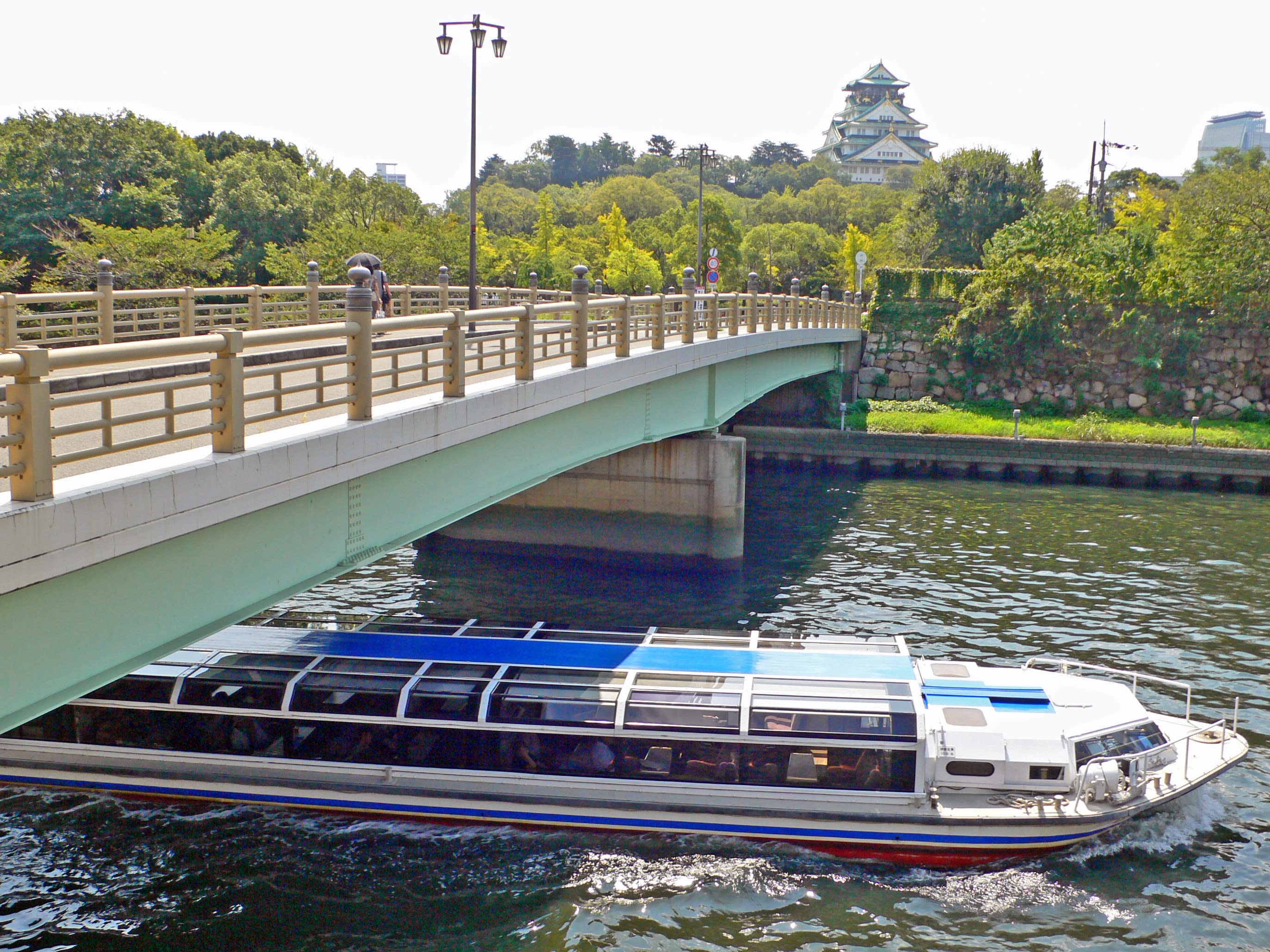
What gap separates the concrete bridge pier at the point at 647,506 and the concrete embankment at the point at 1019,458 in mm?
15923

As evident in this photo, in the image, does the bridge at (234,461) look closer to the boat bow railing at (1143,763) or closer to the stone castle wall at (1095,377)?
the boat bow railing at (1143,763)

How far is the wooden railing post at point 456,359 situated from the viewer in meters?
14.2

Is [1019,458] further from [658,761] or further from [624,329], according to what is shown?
[658,761]

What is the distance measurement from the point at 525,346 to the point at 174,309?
33.1 feet

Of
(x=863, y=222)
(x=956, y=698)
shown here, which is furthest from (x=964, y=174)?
(x=956, y=698)

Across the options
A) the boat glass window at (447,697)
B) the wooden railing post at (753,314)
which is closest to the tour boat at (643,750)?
the boat glass window at (447,697)

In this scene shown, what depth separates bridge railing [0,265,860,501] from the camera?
313 inches

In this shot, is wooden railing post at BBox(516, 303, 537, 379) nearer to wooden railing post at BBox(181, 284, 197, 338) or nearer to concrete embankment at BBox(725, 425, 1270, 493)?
wooden railing post at BBox(181, 284, 197, 338)

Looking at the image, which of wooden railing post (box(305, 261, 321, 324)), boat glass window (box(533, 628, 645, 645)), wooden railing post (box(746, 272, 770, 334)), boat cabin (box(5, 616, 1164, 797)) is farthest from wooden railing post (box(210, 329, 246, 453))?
wooden railing post (box(746, 272, 770, 334))

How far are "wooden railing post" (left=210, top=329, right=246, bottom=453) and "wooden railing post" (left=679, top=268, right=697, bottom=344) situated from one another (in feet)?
51.6

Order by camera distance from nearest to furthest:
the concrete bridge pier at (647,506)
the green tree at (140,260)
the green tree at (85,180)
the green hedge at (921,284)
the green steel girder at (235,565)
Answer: the green steel girder at (235,565)
the concrete bridge pier at (647,506)
the green tree at (140,260)
the green hedge at (921,284)
the green tree at (85,180)

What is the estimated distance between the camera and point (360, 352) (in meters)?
12.1

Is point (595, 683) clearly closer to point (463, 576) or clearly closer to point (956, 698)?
point (956, 698)

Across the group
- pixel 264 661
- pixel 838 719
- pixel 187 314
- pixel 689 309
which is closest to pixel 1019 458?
pixel 689 309
